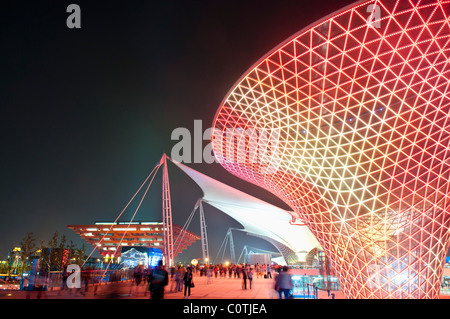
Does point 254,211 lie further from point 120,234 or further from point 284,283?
point 120,234

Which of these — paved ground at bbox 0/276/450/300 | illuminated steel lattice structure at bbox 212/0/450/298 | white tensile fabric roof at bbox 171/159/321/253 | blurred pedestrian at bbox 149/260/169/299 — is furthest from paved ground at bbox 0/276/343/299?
white tensile fabric roof at bbox 171/159/321/253

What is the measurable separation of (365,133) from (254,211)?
36.2 metres

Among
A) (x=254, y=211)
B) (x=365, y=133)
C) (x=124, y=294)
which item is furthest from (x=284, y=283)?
(x=254, y=211)

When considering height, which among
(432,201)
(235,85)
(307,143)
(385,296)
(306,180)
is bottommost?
(385,296)

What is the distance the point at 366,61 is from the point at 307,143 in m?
7.15

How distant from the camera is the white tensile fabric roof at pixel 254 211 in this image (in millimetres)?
42719

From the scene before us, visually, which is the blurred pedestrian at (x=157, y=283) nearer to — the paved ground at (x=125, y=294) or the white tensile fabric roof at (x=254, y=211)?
the paved ground at (x=125, y=294)

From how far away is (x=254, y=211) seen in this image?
53625mm

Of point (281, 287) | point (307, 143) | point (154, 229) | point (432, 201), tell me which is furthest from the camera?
point (154, 229)

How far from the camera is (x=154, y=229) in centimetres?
10081

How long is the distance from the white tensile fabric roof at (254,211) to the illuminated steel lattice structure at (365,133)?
17.8m
